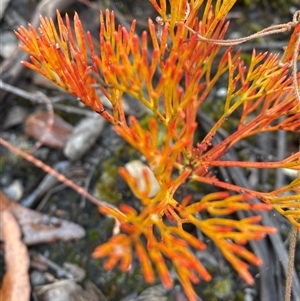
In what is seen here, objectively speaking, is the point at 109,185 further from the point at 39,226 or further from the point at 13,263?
the point at 13,263

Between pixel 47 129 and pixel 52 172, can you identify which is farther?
pixel 47 129

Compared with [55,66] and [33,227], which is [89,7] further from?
[55,66]

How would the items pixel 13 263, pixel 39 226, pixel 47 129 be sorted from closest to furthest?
pixel 13 263 < pixel 39 226 < pixel 47 129

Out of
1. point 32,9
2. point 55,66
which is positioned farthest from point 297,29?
point 32,9

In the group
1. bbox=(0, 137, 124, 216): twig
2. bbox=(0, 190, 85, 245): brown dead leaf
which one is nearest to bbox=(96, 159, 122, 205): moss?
bbox=(0, 137, 124, 216): twig

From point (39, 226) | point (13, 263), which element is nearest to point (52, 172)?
point (39, 226)

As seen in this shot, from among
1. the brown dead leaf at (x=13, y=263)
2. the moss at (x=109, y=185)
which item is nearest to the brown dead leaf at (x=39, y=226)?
the brown dead leaf at (x=13, y=263)

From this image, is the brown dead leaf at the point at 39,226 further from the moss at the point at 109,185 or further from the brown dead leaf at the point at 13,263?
the moss at the point at 109,185
